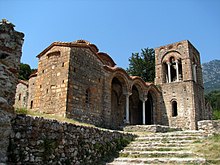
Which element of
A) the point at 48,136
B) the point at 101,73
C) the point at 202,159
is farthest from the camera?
the point at 101,73

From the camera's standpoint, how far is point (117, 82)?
19.0 m

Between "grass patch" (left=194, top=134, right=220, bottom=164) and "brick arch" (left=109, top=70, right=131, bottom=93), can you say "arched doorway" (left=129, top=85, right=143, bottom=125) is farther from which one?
"grass patch" (left=194, top=134, right=220, bottom=164)

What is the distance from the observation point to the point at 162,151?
830cm

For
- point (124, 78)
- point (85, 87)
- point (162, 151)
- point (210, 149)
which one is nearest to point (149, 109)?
point (124, 78)

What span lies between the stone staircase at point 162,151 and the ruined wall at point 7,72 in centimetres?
414

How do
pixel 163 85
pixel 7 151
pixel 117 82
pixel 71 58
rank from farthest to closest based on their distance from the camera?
pixel 163 85, pixel 117 82, pixel 71 58, pixel 7 151

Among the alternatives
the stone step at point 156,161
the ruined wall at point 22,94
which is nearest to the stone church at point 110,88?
the ruined wall at point 22,94

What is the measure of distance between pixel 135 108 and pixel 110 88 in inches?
295

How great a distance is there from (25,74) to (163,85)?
2181 centimetres

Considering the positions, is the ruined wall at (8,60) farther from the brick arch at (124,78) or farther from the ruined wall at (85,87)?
the brick arch at (124,78)

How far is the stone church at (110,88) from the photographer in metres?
12.7

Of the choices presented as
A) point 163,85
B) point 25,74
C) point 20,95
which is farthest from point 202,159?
point 25,74

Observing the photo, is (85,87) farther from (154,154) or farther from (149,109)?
(149,109)

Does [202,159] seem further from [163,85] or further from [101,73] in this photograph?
[163,85]
